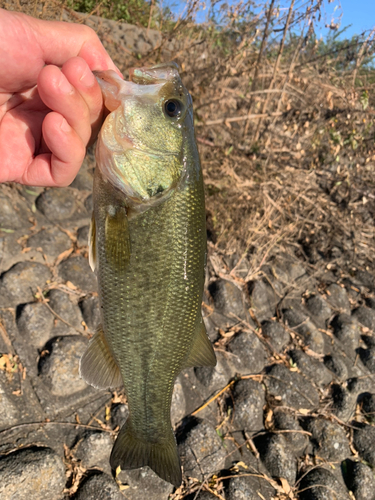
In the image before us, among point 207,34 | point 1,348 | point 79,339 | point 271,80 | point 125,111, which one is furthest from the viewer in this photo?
point 207,34

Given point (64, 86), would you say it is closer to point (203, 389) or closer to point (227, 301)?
point (203, 389)

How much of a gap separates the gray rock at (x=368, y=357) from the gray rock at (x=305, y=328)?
0.60 m

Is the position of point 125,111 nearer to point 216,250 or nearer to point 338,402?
point 216,250

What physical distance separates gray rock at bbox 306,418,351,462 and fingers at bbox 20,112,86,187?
3.29 meters

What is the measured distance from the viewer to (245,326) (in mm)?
4129

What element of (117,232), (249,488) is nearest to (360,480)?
(249,488)

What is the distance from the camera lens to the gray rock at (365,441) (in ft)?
11.8

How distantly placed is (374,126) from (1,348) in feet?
19.0

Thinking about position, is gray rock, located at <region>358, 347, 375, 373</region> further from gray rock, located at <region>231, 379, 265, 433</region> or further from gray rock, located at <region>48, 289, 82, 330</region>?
gray rock, located at <region>48, 289, 82, 330</region>

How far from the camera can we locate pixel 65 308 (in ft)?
10.6

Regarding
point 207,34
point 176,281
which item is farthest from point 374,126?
point 176,281

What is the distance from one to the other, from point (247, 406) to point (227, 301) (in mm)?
1184

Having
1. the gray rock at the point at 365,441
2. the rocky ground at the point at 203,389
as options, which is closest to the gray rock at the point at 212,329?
the rocky ground at the point at 203,389

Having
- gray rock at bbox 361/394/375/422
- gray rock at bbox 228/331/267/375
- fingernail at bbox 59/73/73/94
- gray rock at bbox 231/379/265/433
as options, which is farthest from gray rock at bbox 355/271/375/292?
fingernail at bbox 59/73/73/94
